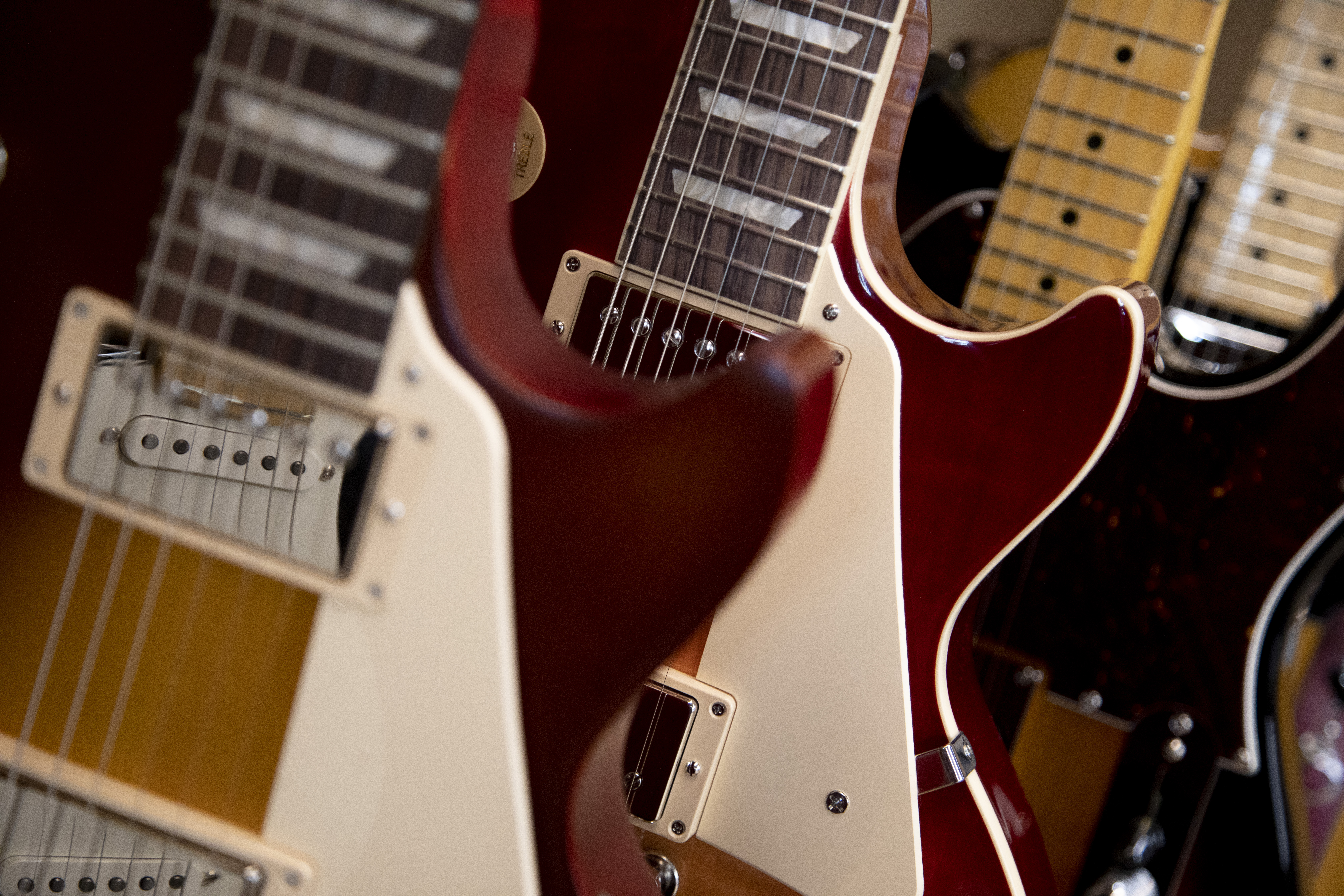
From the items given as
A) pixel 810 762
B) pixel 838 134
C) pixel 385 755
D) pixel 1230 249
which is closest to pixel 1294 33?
pixel 1230 249

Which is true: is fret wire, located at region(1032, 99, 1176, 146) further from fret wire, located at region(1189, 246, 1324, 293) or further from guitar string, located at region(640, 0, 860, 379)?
guitar string, located at region(640, 0, 860, 379)

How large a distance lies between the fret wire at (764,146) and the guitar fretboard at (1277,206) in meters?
0.59

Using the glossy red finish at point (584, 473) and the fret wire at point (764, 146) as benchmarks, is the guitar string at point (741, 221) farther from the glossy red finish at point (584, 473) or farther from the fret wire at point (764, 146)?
the glossy red finish at point (584, 473)

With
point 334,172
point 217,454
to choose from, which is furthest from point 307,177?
point 217,454

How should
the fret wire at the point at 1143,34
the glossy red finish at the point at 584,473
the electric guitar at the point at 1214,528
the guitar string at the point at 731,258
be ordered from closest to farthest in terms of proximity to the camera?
the glossy red finish at the point at 584,473 < the guitar string at the point at 731,258 < the fret wire at the point at 1143,34 < the electric guitar at the point at 1214,528

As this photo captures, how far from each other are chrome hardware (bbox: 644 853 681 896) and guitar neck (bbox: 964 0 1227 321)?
1.78ft

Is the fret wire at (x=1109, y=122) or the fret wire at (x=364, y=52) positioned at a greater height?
the fret wire at (x=1109, y=122)

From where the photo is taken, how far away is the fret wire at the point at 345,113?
1.40 feet

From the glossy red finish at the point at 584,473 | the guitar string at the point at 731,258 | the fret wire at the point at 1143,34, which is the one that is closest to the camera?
the glossy red finish at the point at 584,473

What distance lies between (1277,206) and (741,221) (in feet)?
2.37

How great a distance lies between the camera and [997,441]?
69 cm

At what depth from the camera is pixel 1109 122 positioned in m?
0.91

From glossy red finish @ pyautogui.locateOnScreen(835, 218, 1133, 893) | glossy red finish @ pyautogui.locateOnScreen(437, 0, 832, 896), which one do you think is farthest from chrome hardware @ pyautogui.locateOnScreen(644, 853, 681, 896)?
glossy red finish @ pyautogui.locateOnScreen(437, 0, 832, 896)

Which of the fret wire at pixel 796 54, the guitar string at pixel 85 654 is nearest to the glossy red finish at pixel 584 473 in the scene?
the guitar string at pixel 85 654
